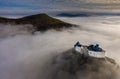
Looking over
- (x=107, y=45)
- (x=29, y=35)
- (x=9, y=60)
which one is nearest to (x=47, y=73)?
(x=9, y=60)

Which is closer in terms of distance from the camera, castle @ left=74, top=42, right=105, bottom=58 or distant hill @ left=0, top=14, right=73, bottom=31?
castle @ left=74, top=42, right=105, bottom=58

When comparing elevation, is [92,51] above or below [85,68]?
above

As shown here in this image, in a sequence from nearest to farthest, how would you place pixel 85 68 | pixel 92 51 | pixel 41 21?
pixel 92 51 < pixel 85 68 < pixel 41 21

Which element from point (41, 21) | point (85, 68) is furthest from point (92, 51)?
point (41, 21)

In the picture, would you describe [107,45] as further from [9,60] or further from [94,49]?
[94,49]

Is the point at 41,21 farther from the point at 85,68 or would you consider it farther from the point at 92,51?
the point at 92,51

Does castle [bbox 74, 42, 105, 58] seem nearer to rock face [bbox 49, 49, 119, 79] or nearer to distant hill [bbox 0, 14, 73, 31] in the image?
rock face [bbox 49, 49, 119, 79]

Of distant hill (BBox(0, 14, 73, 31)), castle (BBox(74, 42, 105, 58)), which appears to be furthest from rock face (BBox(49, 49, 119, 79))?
distant hill (BBox(0, 14, 73, 31))
